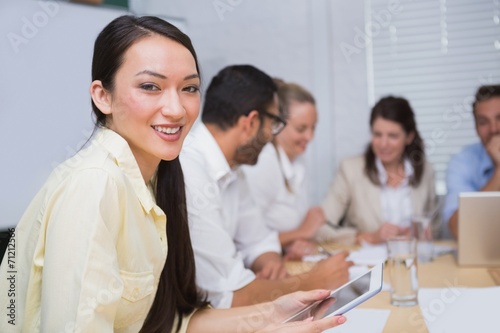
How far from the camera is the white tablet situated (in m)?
1.03

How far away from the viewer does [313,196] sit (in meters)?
3.58

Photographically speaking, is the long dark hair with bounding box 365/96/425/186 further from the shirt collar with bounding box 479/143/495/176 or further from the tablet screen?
the tablet screen

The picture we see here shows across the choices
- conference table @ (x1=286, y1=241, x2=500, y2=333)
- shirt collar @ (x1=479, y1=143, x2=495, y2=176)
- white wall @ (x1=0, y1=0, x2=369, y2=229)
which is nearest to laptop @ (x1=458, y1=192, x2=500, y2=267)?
conference table @ (x1=286, y1=241, x2=500, y2=333)

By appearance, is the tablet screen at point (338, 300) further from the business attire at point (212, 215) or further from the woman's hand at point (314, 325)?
Answer: the business attire at point (212, 215)

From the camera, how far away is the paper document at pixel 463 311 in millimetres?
1161

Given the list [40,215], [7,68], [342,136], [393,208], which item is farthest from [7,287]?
[342,136]

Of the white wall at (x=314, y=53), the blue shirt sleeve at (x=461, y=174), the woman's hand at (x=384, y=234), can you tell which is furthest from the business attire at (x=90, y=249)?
the white wall at (x=314, y=53)

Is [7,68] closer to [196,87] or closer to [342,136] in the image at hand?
[196,87]

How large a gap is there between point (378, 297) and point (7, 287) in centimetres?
92

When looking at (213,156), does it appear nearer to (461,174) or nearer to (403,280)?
(403,280)

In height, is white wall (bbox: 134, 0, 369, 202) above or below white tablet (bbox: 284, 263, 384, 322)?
above

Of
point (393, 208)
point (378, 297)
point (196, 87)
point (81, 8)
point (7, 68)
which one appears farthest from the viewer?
point (393, 208)

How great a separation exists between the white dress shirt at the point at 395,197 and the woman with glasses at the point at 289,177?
0.39 meters

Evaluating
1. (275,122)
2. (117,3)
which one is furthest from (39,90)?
(275,122)
